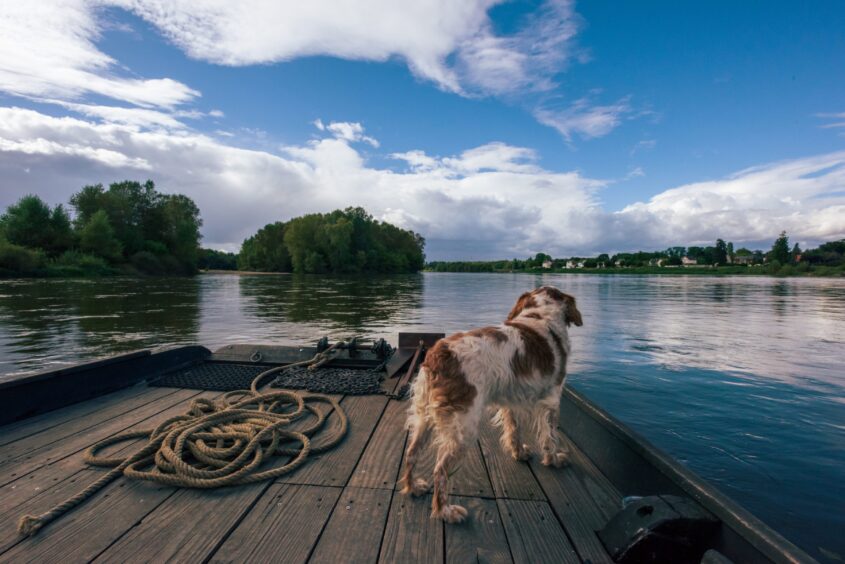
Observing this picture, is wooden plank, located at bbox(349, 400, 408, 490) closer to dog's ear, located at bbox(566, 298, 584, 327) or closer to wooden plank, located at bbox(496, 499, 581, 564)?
wooden plank, located at bbox(496, 499, 581, 564)

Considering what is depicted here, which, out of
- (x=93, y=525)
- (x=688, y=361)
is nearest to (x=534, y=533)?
(x=93, y=525)

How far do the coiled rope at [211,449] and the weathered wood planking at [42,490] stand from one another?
8 centimetres

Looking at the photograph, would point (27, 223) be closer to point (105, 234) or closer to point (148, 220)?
point (105, 234)

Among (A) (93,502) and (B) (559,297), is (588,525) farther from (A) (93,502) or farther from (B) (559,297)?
(A) (93,502)

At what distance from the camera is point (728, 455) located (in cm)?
592

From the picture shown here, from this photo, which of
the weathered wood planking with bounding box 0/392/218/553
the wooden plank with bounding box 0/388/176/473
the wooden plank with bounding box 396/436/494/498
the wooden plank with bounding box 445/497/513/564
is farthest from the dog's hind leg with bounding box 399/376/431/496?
the wooden plank with bounding box 0/388/176/473

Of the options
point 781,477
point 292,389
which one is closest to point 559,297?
point 292,389

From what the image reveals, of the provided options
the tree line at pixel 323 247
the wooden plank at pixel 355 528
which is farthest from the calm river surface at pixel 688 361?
the tree line at pixel 323 247

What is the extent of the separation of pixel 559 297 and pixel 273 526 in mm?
2814

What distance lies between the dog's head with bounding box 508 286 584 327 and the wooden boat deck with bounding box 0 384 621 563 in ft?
3.94

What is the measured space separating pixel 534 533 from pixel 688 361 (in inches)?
446

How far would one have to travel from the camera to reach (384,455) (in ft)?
11.0

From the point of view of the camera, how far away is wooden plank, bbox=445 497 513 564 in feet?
7.31

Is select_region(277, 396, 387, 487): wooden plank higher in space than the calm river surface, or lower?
higher
